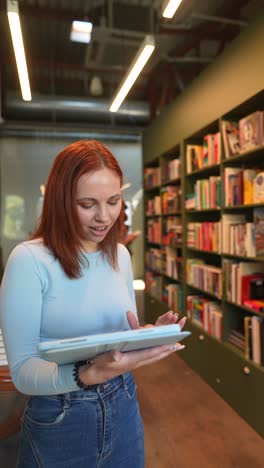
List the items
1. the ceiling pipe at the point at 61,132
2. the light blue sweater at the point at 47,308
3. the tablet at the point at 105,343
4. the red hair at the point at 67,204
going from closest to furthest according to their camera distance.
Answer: the tablet at the point at 105,343
the light blue sweater at the point at 47,308
the red hair at the point at 67,204
the ceiling pipe at the point at 61,132

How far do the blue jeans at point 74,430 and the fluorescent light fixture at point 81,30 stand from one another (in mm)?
4251

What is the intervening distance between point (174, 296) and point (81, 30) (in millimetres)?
3562

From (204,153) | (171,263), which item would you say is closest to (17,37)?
(204,153)

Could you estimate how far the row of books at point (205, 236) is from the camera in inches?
116

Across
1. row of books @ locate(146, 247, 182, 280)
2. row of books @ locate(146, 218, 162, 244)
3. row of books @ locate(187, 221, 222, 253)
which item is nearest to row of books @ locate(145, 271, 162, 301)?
row of books @ locate(146, 247, 182, 280)

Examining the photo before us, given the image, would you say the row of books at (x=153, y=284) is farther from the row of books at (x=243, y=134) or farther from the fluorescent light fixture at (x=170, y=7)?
the fluorescent light fixture at (x=170, y=7)

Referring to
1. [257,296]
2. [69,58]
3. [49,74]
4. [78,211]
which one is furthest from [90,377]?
[49,74]

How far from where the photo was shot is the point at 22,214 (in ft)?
20.6

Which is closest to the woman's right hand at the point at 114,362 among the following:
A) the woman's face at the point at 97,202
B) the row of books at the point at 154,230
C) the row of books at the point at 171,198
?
the woman's face at the point at 97,202

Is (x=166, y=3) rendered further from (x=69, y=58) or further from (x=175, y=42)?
(x=69, y=58)

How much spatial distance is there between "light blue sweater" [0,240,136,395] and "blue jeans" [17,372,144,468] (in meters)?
0.13

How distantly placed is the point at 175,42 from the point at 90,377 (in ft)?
16.9

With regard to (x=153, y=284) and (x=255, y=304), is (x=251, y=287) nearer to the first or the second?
(x=255, y=304)

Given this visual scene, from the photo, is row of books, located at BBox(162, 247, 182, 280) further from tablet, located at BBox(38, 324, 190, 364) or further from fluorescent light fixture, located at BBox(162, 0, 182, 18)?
tablet, located at BBox(38, 324, 190, 364)
